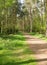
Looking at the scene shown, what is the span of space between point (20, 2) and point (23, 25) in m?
21.1

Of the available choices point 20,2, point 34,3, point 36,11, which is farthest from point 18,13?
point 34,3

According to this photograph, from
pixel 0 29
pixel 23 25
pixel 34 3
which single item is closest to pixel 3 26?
pixel 0 29

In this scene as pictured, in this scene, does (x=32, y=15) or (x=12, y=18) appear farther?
(x=32, y=15)

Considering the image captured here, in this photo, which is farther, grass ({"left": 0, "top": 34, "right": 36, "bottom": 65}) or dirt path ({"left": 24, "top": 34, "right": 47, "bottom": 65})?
dirt path ({"left": 24, "top": 34, "right": 47, "bottom": 65})

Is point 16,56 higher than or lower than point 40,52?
higher

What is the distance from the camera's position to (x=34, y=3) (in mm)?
53031

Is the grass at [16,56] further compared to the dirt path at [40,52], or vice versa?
the dirt path at [40,52]

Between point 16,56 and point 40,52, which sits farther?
point 40,52

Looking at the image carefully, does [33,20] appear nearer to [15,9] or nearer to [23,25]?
[15,9]

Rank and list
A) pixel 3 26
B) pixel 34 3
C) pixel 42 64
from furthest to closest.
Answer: pixel 34 3 → pixel 3 26 → pixel 42 64

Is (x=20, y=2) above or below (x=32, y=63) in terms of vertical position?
above

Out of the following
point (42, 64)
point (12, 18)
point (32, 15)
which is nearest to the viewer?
point (42, 64)

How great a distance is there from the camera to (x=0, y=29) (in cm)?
4456

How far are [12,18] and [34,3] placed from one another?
7097 mm
